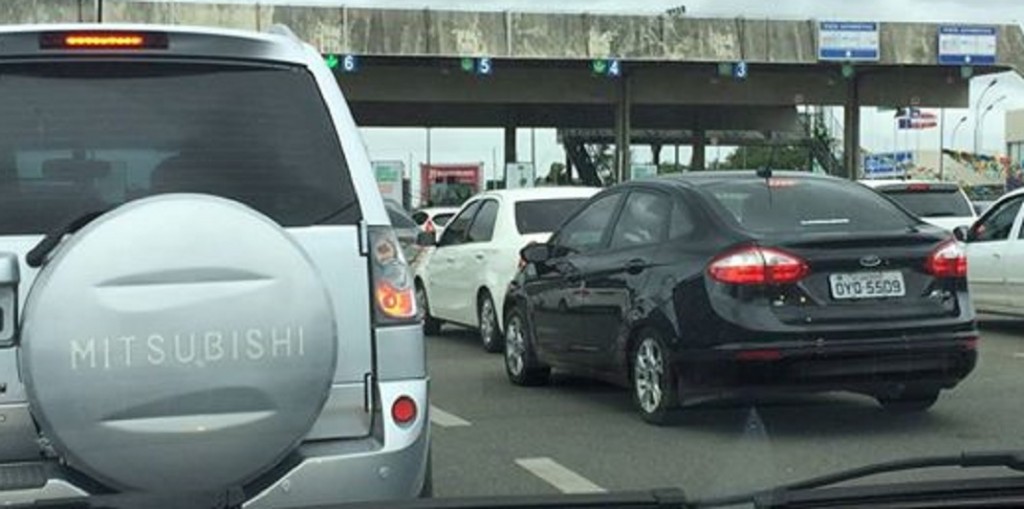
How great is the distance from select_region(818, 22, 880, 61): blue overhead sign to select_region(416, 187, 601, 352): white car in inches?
1003

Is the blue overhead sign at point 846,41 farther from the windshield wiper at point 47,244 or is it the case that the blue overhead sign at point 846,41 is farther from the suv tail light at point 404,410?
the windshield wiper at point 47,244

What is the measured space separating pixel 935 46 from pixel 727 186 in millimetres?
33033

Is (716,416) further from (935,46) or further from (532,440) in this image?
(935,46)

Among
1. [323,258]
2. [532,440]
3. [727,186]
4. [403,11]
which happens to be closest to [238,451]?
[323,258]

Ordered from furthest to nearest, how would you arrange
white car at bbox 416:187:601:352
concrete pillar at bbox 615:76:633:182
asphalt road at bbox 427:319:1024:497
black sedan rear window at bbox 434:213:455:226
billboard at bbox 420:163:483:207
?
billboard at bbox 420:163:483:207 → concrete pillar at bbox 615:76:633:182 → black sedan rear window at bbox 434:213:455:226 → white car at bbox 416:187:601:352 → asphalt road at bbox 427:319:1024:497

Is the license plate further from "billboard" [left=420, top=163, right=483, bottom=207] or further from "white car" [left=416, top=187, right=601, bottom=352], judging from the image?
"billboard" [left=420, top=163, right=483, bottom=207]

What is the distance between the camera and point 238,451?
3.26 meters

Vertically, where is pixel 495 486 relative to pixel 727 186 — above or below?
below

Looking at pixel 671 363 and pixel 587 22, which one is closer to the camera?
pixel 671 363

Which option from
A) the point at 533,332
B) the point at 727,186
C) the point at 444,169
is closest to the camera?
the point at 727,186

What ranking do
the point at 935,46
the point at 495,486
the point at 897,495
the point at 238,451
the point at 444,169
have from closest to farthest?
the point at 897,495 < the point at 238,451 < the point at 495,486 < the point at 935,46 < the point at 444,169

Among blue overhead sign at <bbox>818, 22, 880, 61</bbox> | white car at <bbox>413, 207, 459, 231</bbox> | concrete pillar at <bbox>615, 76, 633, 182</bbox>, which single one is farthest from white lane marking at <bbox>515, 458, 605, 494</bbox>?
concrete pillar at <bbox>615, 76, 633, 182</bbox>

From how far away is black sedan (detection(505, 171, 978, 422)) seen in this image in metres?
7.28

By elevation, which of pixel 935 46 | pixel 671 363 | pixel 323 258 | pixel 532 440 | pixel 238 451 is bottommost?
pixel 532 440
